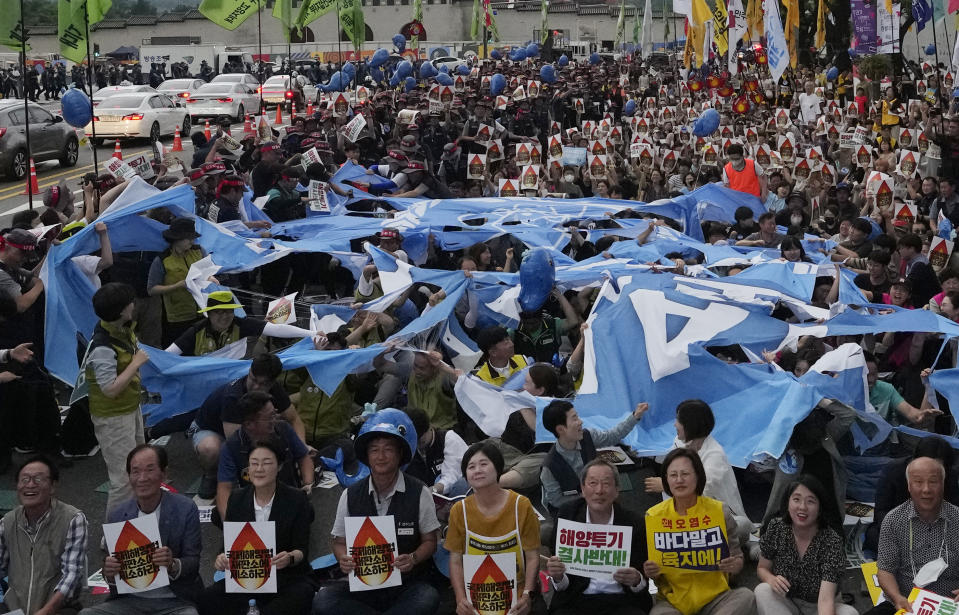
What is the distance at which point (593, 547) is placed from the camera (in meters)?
6.00

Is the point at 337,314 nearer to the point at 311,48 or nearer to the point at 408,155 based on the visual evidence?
the point at 408,155

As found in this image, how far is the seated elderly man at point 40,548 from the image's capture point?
6.23 meters

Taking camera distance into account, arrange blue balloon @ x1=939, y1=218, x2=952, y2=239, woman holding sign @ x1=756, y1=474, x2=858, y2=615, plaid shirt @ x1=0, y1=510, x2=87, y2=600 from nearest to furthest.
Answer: woman holding sign @ x1=756, y1=474, x2=858, y2=615 → plaid shirt @ x1=0, y1=510, x2=87, y2=600 → blue balloon @ x1=939, y1=218, x2=952, y2=239

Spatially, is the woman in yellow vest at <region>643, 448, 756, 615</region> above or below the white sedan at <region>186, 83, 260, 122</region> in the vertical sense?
below

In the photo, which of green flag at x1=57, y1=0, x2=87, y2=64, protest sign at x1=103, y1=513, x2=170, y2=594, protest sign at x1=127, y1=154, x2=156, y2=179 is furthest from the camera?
green flag at x1=57, y1=0, x2=87, y2=64

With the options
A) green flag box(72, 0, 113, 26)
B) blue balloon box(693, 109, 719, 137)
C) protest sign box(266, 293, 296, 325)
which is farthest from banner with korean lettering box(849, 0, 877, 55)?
protest sign box(266, 293, 296, 325)

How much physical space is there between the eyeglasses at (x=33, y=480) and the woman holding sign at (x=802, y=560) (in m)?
3.62

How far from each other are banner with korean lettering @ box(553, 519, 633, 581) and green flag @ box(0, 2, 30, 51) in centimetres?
1090

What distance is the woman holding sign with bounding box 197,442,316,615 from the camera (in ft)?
20.8

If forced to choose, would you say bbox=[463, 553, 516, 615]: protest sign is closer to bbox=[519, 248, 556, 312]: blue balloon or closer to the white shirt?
the white shirt

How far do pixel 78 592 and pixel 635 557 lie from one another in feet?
9.29

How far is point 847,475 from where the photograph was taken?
26.8 feet

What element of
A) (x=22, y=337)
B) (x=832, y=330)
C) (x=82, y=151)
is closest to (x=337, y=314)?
(x=22, y=337)

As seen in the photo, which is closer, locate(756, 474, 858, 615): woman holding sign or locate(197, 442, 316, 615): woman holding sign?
locate(756, 474, 858, 615): woman holding sign
